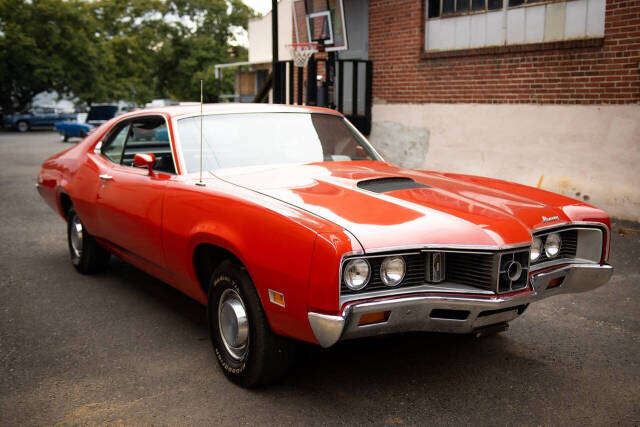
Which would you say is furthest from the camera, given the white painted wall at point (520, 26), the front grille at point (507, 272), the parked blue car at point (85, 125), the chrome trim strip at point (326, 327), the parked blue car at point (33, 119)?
the parked blue car at point (33, 119)

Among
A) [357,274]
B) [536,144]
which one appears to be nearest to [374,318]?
[357,274]

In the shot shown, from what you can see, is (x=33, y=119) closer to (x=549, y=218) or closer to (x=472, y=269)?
(x=549, y=218)

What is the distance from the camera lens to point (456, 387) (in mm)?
3498

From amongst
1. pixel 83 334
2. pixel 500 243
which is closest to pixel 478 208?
pixel 500 243

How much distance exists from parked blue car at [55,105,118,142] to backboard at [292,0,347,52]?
17133 millimetres

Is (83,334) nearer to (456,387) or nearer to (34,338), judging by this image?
(34,338)

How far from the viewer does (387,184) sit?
3.79m

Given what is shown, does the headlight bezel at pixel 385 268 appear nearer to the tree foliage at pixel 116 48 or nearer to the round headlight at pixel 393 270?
the round headlight at pixel 393 270

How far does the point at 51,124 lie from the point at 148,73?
59.4 ft

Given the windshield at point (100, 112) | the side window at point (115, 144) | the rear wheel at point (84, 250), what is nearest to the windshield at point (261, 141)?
the side window at point (115, 144)

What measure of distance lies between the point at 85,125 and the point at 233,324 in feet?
87.6

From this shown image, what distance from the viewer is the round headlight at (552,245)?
354 cm

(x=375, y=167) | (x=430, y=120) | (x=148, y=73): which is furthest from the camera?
(x=148, y=73)

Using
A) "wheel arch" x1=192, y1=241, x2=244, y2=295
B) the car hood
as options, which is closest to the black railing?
the car hood
